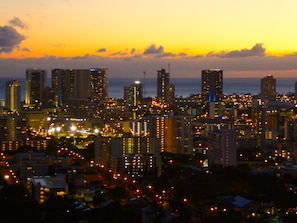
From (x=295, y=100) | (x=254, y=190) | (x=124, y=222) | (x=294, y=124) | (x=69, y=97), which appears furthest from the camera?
(x=295, y=100)

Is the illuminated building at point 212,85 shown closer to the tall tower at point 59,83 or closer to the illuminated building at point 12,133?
the tall tower at point 59,83

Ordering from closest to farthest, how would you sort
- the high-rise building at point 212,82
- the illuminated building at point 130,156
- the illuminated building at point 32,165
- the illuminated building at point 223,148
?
the illuminated building at point 32,165 < the illuminated building at point 130,156 < the illuminated building at point 223,148 < the high-rise building at point 212,82

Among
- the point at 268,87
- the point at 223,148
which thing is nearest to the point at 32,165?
the point at 223,148

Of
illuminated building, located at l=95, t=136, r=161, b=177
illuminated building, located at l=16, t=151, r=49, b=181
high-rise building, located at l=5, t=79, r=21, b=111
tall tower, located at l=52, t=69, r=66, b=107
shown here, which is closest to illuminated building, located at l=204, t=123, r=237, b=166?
illuminated building, located at l=95, t=136, r=161, b=177

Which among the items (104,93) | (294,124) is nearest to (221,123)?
(294,124)

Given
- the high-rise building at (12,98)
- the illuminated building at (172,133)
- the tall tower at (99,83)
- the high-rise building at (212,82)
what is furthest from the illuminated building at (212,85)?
the illuminated building at (172,133)

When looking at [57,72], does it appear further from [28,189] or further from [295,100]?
[28,189]
